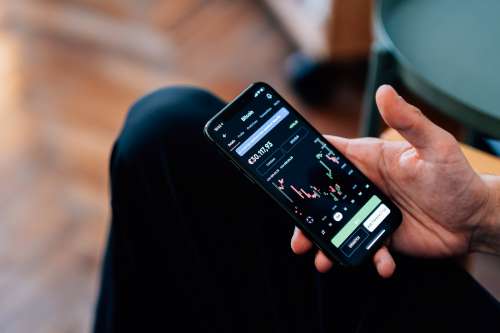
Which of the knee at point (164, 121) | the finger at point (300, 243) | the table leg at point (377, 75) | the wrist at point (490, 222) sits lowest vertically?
the wrist at point (490, 222)

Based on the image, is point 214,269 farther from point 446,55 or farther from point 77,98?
point 77,98

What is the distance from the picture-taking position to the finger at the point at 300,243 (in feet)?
1.90

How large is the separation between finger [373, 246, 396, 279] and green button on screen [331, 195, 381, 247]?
1.4 inches

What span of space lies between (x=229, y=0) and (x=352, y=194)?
108 centimetres

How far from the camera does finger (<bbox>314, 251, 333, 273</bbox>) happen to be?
1.86 feet

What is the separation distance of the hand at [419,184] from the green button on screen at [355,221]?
0.03 meters

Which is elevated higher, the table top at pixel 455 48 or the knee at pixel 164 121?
the knee at pixel 164 121

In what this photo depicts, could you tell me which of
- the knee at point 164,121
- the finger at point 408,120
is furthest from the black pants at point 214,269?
the finger at point 408,120

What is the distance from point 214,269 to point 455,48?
38 cm

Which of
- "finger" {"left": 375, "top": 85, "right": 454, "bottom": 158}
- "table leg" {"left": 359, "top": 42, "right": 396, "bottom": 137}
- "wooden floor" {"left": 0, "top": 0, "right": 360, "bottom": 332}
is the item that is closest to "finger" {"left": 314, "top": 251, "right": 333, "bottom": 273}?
"finger" {"left": 375, "top": 85, "right": 454, "bottom": 158}

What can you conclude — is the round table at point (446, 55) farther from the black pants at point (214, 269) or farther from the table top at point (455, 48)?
the black pants at point (214, 269)

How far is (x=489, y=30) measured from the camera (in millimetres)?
709

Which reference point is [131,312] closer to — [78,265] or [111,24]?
[78,265]

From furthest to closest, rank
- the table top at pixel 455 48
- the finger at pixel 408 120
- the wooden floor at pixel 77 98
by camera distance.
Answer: the wooden floor at pixel 77 98
the table top at pixel 455 48
the finger at pixel 408 120
